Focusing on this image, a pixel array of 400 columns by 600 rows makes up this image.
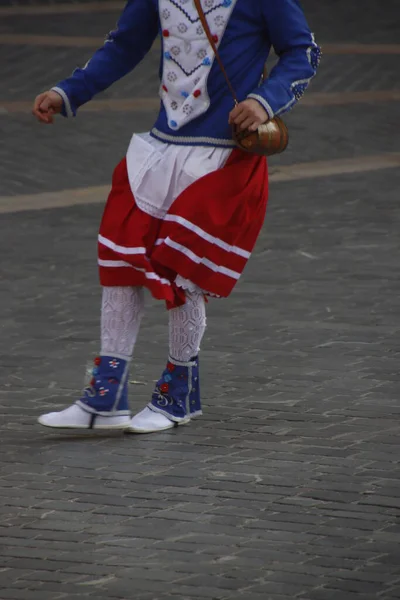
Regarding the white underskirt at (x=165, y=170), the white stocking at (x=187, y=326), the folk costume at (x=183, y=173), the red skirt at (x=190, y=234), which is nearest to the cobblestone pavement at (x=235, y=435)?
the white stocking at (x=187, y=326)

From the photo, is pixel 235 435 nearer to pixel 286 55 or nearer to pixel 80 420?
pixel 80 420

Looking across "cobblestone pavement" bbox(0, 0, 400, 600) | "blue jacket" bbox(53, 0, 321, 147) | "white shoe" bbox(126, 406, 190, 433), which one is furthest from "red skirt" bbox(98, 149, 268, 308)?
"cobblestone pavement" bbox(0, 0, 400, 600)

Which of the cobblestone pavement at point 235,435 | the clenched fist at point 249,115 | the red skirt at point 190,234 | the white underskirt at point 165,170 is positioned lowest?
the cobblestone pavement at point 235,435

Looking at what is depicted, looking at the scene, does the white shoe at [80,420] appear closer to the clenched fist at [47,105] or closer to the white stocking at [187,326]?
the white stocking at [187,326]

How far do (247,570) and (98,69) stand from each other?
210cm

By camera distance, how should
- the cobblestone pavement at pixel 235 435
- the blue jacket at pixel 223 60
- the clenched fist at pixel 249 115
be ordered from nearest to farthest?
the cobblestone pavement at pixel 235 435 < the clenched fist at pixel 249 115 < the blue jacket at pixel 223 60

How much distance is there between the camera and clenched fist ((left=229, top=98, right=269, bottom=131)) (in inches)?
197

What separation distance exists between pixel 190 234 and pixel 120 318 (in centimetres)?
42

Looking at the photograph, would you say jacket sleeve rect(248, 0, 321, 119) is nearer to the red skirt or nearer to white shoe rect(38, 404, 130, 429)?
the red skirt

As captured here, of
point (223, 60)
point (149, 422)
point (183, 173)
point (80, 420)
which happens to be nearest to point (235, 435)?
point (149, 422)

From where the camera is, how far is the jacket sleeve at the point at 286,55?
5072 mm

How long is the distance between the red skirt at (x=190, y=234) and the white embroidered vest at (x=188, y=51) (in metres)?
0.23

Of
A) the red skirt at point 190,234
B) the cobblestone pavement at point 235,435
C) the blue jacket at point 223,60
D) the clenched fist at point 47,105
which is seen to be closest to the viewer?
the cobblestone pavement at point 235,435

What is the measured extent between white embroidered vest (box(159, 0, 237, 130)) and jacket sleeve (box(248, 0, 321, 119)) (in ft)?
0.54
